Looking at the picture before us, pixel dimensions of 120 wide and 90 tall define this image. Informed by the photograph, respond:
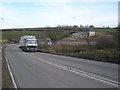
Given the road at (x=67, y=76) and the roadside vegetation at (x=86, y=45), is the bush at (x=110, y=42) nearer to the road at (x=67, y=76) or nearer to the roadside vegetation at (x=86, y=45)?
the roadside vegetation at (x=86, y=45)

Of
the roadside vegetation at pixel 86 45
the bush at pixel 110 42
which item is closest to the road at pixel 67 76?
the bush at pixel 110 42

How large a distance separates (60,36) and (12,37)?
55.9 meters

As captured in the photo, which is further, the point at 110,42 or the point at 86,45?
the point at 86,45

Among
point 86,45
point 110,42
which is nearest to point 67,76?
point 110,42

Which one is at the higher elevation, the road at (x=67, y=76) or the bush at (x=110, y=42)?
the bush at (x=110, y=42)

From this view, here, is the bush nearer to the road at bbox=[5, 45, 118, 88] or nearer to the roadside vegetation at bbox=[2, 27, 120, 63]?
the roadside vegetation at bbox=[2, 27, 120, 63]

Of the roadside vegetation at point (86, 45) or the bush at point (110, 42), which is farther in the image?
the roadside vegetation at point (86, 45)

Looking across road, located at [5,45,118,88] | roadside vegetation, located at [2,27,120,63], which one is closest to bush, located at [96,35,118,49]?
roadside vegetation, located at [2,27,120,63]

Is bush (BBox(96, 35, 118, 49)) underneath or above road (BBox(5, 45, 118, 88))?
above

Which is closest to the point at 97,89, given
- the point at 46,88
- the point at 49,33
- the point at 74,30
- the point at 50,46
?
the point at 46,88

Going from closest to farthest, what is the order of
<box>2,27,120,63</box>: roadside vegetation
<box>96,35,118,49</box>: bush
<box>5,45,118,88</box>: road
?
1. <box>5,45,118,88</box>: road
2. <box>96,35,118,49</box>: bush
3. <box>2,27,120,63</box>: roadside vegetation

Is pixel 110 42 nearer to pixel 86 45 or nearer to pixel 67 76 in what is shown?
pixel 67 76

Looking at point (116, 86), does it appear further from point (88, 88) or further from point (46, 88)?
point (46, 88)

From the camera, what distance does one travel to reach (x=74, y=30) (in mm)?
112375
